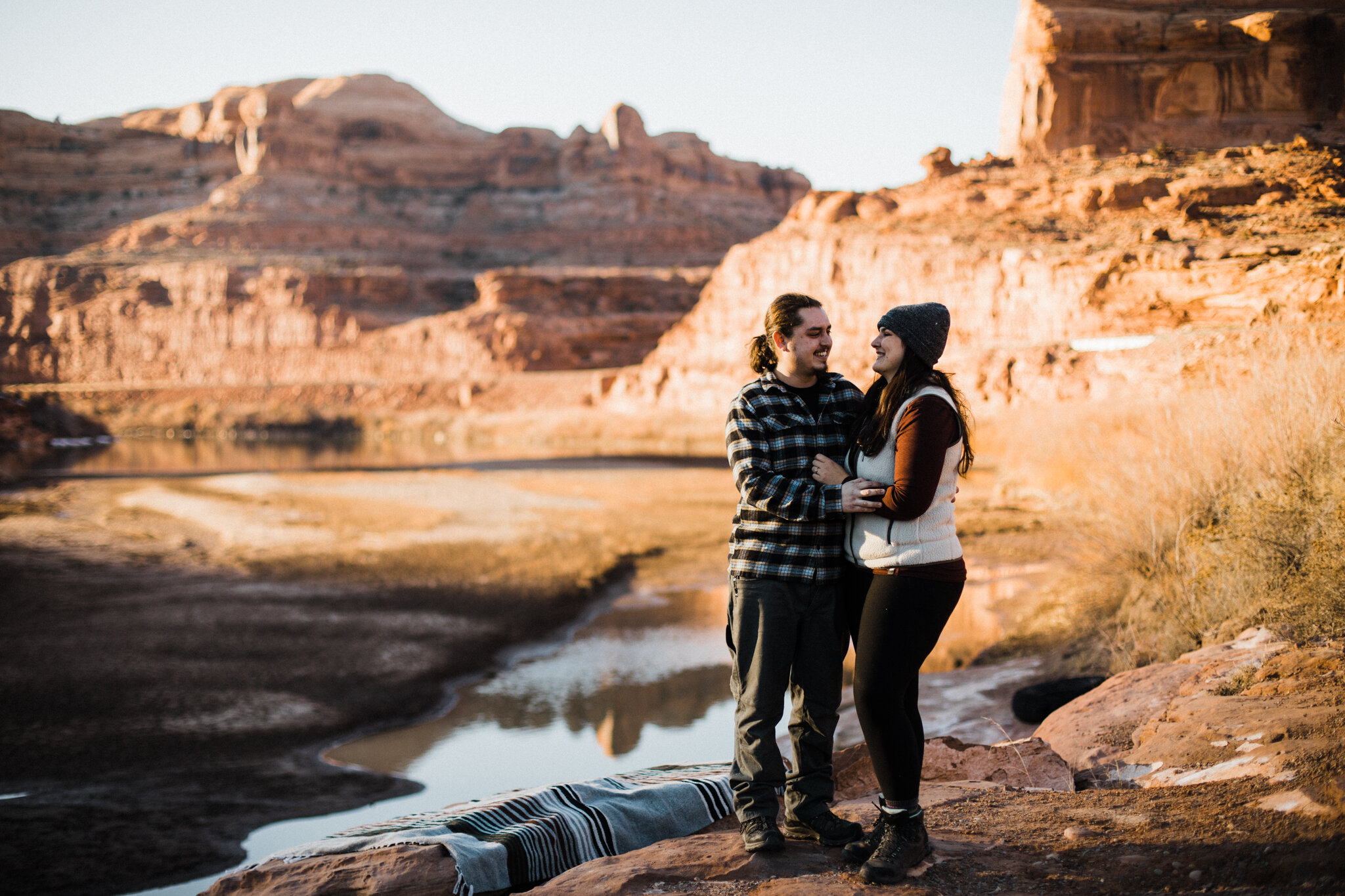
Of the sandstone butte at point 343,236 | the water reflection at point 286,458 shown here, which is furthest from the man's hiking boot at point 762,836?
the sandstone butte at point 343,236

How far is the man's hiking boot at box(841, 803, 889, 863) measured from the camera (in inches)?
129

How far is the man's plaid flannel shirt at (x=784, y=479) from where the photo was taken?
3473mm

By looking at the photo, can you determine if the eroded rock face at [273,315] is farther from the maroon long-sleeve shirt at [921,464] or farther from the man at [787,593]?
the maroon long-sleeve shirt at [921,464]

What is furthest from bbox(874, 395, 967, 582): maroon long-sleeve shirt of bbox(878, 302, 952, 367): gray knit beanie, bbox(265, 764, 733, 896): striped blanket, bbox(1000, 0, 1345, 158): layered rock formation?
bbox(1000, 0, 1345, 158): layered rock formation

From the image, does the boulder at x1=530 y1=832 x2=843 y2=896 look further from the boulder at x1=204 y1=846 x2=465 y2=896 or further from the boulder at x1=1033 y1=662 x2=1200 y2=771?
the boulder at x1=1033 y1=662 x2=1200 y2=771

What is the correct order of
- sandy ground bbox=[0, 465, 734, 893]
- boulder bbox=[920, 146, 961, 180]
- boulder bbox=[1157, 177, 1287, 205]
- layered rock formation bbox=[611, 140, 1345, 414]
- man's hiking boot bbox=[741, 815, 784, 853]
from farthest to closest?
boulder bbox=[920, 146, 961, 180]
boulder bbox=[1157, 177, 1287, 205]
layered rock formation bbox=[611, 140, 1345, 414]
sandy ground bbox=[0, 465, 734, 893]
man's hiking boot bbox=[741, 815, 784, 853]

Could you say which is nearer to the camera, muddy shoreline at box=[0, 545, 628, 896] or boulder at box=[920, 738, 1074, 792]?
boulder at box=[920, 738, 1074, 792]

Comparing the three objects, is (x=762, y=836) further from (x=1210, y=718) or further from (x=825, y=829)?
(x=1210, y=718)

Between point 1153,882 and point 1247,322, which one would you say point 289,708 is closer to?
point 1153,882

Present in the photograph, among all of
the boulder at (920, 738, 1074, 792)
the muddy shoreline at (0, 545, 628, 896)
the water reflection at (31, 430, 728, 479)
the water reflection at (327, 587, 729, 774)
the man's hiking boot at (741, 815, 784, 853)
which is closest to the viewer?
the man's hiking boot at (741, 815, 784, 853)

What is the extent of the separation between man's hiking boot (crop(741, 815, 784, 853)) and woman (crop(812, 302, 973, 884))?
0.27m

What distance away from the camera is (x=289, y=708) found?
847 cm

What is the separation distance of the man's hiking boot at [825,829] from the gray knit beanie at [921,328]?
1831 mm

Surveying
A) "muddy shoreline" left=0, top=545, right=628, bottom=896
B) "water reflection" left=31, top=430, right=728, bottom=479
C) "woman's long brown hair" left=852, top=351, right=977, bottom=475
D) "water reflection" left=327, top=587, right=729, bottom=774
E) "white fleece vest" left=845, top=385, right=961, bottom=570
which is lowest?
"water reflection" left=327, top=587, right=729, bottom=774
